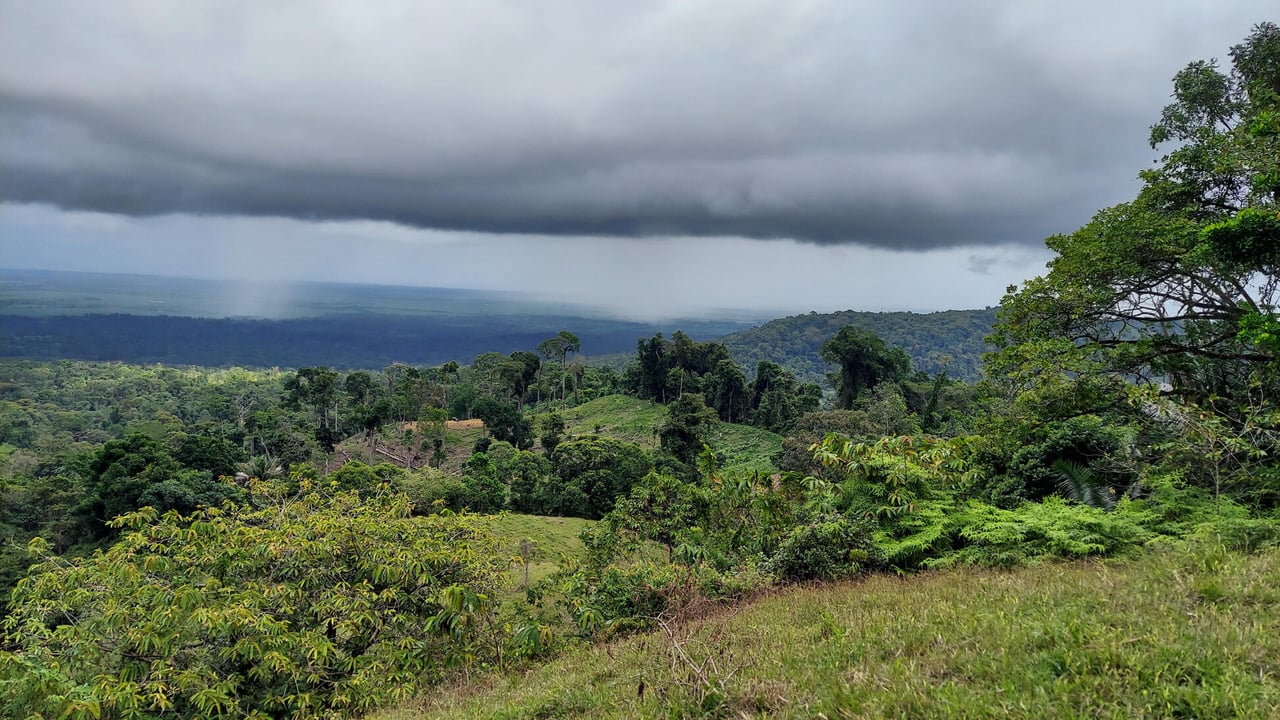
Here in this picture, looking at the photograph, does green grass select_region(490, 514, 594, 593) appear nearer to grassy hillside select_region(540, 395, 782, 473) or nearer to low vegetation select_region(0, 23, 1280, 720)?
low vegetation select_region(0, 23, 1280, 720)

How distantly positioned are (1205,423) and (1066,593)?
17.9ft

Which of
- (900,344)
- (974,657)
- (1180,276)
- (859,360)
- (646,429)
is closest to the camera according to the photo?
(974,657)

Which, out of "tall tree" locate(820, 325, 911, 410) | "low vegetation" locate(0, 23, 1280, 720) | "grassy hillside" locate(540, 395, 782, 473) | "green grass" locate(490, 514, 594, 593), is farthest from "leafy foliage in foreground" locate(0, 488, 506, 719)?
"tall tree" locate(820, 325, 911, 410)

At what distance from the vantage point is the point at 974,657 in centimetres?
379

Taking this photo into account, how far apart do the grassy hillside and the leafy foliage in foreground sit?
37.5 meters

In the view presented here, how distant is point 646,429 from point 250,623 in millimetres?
52416

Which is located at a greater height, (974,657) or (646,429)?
(974,657)

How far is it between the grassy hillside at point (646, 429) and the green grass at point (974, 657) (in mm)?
39301

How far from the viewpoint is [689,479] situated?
36781 mm

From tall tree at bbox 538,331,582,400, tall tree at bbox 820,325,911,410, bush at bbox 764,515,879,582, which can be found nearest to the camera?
bush at bbox 764,515,879,582

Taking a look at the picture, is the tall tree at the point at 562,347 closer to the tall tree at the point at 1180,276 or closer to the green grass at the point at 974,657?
the tall tree at the point at 1180,276

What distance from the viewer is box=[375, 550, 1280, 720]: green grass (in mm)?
3189

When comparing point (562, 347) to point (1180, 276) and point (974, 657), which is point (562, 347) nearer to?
point (1180, 276)

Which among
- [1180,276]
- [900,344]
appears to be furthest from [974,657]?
[900,344]
